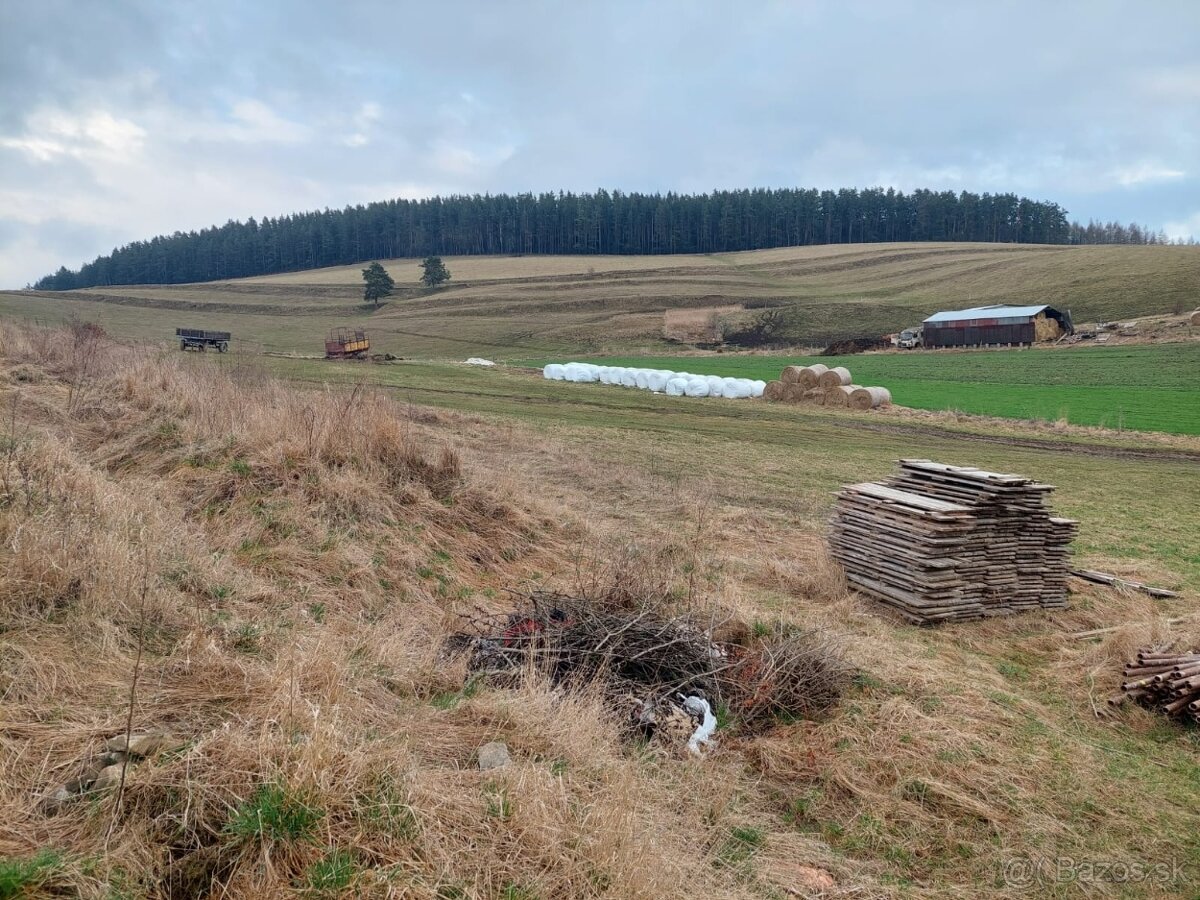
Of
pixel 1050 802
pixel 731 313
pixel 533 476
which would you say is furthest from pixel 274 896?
pixel 731 313

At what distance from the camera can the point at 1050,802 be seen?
4.73 m

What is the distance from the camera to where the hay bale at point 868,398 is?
97.5 feet

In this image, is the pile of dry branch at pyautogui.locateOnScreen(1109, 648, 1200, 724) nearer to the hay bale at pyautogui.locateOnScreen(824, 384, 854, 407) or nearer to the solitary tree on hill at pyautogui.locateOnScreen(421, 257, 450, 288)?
the hay bale at pyautogui.locateOnScreen(824, 384, 854, 407)

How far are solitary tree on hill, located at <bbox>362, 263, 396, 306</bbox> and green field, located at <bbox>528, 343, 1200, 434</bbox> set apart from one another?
38.7 m

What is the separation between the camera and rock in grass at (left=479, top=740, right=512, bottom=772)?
3.81 m

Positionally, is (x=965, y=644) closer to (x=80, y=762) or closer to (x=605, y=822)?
(x=605, y=822)

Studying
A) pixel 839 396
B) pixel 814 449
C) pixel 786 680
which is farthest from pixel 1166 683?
pixel 839 396

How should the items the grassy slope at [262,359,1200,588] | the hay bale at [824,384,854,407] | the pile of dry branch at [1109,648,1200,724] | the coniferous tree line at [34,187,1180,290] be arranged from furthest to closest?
the coniferous tree line at [34,187,1180,290], the hay bale at [824,384,854,407], the grassy slope at [262,359,1200,588], the pile of dry branch at [1109,648,1200,724]

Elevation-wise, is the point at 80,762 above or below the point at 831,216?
below

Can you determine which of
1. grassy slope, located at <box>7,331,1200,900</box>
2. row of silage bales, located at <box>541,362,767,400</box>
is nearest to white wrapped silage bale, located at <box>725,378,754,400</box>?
row of silage bales, located at <box>541,362,767,400</box>

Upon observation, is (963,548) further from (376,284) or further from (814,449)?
(376,284)

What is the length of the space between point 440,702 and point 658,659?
72.0 inches

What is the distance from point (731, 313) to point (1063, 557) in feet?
213

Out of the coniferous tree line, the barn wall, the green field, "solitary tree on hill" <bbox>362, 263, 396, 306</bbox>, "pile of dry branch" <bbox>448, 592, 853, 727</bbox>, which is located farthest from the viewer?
the coniferous tree line
